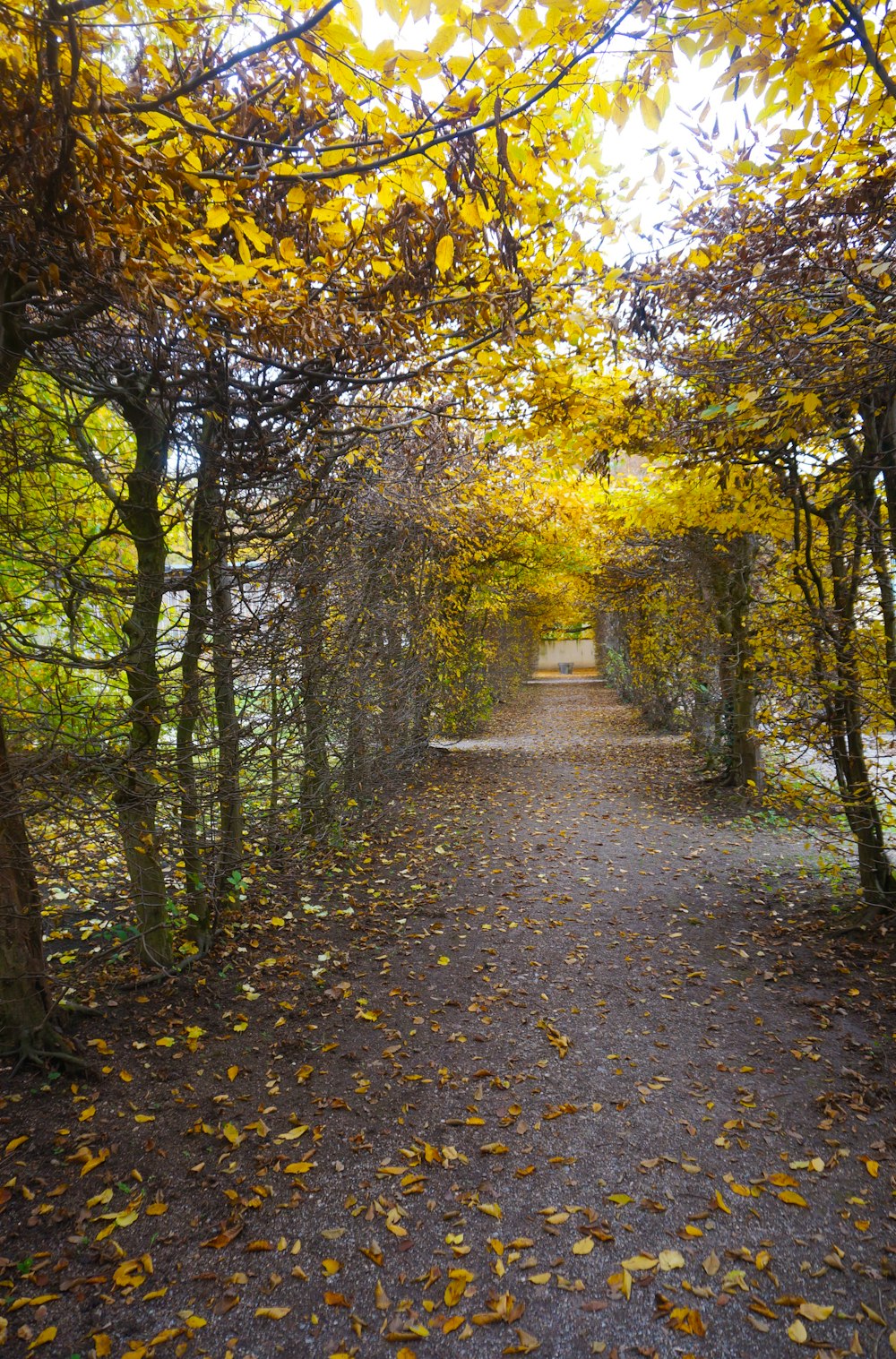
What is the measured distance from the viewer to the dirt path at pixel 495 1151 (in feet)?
7.59

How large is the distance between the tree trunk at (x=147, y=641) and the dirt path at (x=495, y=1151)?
0.50m

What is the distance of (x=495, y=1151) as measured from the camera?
3115 millimetres

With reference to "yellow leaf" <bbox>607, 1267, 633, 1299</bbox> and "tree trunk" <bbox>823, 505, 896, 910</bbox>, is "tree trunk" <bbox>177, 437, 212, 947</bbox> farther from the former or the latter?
"tree trunk" <bbox>823, 505, 896, 910</bbox>

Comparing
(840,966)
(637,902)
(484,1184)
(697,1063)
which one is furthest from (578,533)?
(484,1184)

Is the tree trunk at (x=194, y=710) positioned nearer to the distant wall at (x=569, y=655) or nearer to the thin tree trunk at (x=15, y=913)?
the thin tree trunk at (x=15, y=913)

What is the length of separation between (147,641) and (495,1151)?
10.4 feet

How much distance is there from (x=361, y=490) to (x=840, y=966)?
5346 mm

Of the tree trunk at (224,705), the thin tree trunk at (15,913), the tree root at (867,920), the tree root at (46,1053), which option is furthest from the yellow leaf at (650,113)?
the tree root at (867,920)

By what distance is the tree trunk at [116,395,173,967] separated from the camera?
3.99 m

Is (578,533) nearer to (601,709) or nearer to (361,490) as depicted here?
(361,490)

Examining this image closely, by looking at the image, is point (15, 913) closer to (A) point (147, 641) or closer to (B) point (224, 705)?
(A) point (147, 641)

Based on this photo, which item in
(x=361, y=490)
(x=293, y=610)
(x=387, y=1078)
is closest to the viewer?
(x=387, y=1078)

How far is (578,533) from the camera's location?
1298 cm

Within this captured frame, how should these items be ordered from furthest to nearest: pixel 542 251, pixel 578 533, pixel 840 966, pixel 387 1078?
pixel 578 533 < pixel 840 966 < pixel 542 251 < pixel 387 1078
